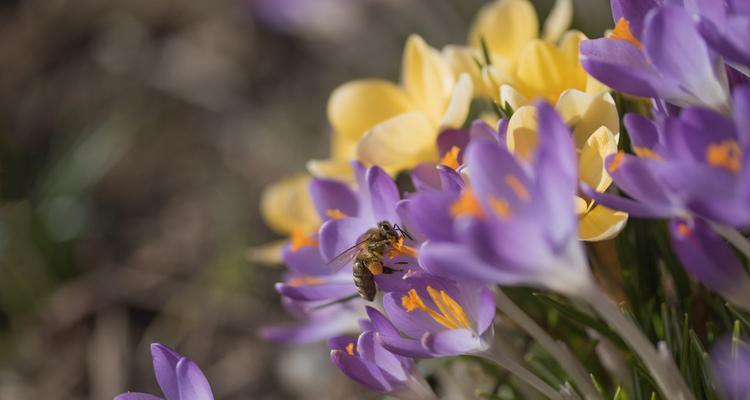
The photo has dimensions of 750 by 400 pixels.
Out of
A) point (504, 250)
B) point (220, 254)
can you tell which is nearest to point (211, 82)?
point (220, 254)

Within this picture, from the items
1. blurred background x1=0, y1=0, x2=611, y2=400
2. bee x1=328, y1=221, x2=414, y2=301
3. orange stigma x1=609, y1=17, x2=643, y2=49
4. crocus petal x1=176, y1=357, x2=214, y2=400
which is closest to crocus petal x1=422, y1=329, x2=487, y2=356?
bee x1=328, y1=221, x2=414, y2=301

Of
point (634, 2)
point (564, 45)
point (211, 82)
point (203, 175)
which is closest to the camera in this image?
point (634, 2)

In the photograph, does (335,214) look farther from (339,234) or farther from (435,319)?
(435,319)

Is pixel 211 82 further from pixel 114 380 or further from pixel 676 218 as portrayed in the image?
pixel 676 218

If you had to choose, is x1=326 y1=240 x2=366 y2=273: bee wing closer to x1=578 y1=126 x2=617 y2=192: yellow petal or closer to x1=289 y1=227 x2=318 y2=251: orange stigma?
x1=289 y1=227 x2=318 y2=251: orange stigma

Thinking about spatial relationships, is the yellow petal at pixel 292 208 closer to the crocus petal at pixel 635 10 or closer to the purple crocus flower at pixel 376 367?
the purple crocus flower at pixel 376 367
